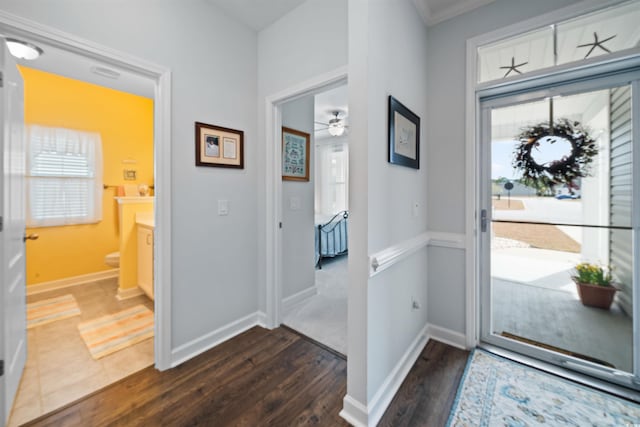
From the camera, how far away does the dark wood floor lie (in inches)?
56.9

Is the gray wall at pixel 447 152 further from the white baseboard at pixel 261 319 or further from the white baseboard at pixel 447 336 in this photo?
the white baseboard at pixel 261 319

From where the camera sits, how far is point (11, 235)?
1515mm

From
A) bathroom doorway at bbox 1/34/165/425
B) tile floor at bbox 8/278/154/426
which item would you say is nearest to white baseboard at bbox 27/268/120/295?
bathroom doorway at bbox 1/34/165/425

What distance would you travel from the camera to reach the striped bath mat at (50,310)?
102 inches

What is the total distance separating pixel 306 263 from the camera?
3074 millimetres

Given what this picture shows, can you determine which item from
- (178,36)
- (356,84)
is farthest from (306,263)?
(178,36)

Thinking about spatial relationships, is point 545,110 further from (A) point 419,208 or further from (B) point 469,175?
(A) point 419,208

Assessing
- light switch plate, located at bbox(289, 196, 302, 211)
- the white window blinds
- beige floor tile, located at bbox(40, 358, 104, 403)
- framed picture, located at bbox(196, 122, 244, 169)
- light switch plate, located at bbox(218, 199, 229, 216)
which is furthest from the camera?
the white window blinds

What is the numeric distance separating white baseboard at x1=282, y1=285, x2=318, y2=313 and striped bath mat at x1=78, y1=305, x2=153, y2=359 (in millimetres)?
1258

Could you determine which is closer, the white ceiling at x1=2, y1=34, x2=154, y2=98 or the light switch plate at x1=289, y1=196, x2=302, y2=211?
the white ceiling at x1=2, y1=34, x2=154, y2=98

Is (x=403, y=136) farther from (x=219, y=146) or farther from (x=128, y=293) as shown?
(x=128, y=293)

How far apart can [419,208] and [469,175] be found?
1.55 feet

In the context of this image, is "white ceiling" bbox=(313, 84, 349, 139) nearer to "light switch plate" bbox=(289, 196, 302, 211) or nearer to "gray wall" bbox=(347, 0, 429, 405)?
"light switch plate" bbox=(289, 196, 302, 211)

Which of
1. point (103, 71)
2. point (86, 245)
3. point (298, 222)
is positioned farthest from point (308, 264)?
point (86, 245)
